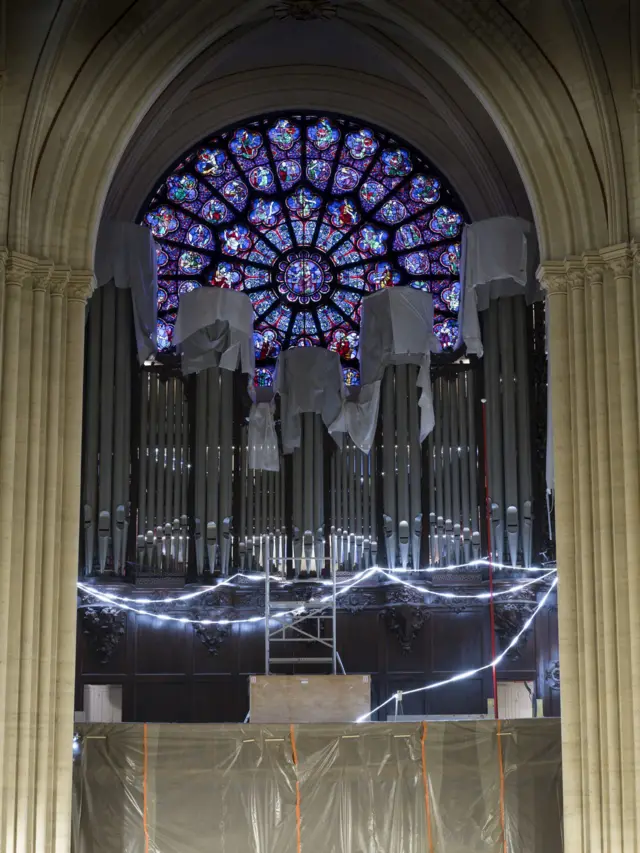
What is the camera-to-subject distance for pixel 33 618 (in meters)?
10.6

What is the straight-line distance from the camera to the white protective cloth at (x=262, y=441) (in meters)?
14.5

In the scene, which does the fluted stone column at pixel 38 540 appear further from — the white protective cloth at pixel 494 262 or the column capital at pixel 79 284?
the white protective cloth at pixel 494 262

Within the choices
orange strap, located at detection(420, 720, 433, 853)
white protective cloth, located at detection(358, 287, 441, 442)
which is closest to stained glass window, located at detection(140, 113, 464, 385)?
white protective cloth, located at detection(358, 287, 441, 442)

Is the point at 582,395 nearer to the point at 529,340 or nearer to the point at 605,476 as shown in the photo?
the point at 605,476

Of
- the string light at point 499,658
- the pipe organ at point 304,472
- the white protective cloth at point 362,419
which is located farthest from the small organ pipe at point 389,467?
the string light at point 499,658

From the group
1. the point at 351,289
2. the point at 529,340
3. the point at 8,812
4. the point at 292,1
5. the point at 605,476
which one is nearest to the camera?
the point at 8,812

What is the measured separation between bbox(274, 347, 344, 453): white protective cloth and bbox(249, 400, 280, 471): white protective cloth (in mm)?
168

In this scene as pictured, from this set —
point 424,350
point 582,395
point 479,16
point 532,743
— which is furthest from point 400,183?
point 532,743

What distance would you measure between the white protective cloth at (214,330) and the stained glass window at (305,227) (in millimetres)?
1362

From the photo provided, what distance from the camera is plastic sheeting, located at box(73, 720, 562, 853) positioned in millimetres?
11148

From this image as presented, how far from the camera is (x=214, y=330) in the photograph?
14.5 meters

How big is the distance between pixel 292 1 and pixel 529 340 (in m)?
4.20

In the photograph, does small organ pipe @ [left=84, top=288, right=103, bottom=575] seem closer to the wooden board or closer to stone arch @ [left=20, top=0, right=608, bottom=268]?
stone arch @ [left=20, top=0, right=608, bottom=268]

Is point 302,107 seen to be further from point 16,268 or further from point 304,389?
point 16,268
